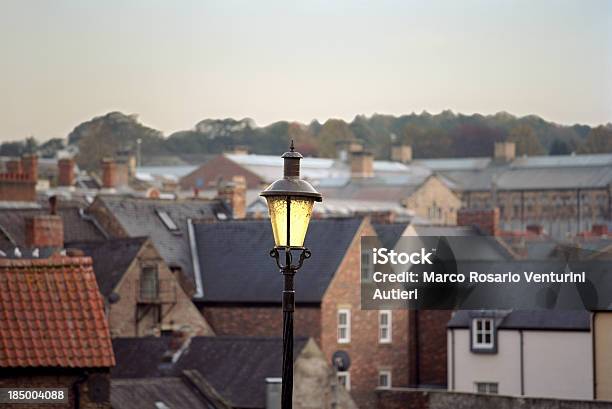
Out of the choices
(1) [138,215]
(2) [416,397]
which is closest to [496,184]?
(1) [138,215]

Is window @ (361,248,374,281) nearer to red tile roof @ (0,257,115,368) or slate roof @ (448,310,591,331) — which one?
slate roof @ (448,310,591,331)

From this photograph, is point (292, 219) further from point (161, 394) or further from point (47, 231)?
point (47, 231)

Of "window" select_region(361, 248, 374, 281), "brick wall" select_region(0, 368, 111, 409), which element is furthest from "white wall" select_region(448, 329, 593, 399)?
"brick wall" select_region(0, 368, 111, 409)

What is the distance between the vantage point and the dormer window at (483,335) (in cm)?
4753

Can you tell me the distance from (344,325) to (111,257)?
25.3 ft

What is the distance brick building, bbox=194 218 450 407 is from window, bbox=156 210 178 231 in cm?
179

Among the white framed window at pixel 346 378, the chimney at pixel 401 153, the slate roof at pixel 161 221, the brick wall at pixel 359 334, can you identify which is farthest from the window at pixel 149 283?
the chimney at pixel 401 153

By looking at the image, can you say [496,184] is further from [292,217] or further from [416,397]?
[292,217]

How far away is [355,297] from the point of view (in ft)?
171

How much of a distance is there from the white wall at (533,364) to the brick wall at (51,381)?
62.9ft

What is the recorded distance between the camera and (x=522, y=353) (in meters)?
46.5

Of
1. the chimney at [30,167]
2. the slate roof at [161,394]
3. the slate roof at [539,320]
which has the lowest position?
the slate roof at [161,394]

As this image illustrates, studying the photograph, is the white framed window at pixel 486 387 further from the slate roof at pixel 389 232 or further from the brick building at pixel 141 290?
the brick building at pixel 141 290

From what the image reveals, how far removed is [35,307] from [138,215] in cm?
3042
